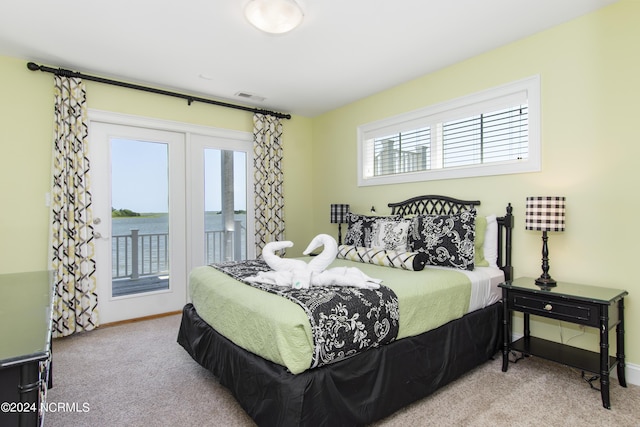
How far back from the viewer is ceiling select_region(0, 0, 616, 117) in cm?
233

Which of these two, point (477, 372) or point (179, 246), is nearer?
point (477, 372)

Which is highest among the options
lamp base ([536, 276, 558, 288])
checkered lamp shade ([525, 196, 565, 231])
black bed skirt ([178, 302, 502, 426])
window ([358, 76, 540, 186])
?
window ([358, 76, 540, 186])

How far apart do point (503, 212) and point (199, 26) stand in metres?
2.90

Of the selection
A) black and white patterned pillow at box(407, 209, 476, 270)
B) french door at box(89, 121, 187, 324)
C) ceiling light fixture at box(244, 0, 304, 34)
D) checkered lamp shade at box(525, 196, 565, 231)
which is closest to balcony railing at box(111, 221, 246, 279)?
french door at box(89, 121, 187, 324)

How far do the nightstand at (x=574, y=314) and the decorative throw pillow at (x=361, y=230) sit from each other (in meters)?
1.26

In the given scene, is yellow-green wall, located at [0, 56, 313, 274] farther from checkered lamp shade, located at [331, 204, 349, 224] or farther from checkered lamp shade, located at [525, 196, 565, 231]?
checkered lamp shade, located at [525, 196, 565, 231]

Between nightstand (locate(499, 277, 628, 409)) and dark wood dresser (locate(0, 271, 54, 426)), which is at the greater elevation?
dark wood dresser (locate(0, 271, 54, 426))

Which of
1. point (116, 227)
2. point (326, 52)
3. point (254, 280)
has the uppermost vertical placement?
point (326, 52)

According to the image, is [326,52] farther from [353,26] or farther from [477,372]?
[477,372]

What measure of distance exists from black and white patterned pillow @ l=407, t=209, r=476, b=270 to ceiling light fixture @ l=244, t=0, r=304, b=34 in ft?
6.27

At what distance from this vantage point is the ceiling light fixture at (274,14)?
2.18 m

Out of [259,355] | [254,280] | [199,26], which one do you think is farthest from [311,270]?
[199,26]

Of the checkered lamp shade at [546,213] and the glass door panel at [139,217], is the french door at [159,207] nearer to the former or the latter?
the glass door panel at [139,217]

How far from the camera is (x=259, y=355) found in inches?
68.7
